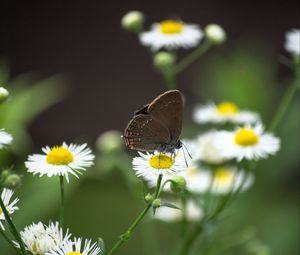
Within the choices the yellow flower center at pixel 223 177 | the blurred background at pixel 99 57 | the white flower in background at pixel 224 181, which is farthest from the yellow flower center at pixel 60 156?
the blurred background at pixel 99 57

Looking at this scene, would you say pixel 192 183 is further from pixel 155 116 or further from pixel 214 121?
pixel 155 116

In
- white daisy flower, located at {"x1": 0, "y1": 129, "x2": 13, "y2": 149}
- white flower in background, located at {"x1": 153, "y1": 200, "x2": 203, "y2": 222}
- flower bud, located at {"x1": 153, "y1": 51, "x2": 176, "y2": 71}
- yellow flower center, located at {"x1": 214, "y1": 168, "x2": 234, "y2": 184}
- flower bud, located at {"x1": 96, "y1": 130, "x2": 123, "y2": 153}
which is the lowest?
white daisy flower, located at {"x1": 0, "y1": 129, "x2": 13, "y2": 149}

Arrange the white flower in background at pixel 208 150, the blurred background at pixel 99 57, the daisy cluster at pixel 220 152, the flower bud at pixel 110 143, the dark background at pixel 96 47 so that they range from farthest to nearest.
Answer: the dark background at pixel 96 47
the blurred background at pixel 99 57
the flower bud at pixel 110 143
the white flower in background at pixel 208 150
the daisy cluster at pixel 220 152

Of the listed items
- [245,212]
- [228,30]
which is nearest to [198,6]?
[228,30]

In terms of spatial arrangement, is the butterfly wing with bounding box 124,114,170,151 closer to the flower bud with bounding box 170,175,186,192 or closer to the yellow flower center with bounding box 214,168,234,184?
the flower bud with bounding box 170,175,186,192

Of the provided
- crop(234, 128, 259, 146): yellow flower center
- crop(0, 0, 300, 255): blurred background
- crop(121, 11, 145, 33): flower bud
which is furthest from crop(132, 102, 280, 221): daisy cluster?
crop(0, 0, 300, 255): blurred background

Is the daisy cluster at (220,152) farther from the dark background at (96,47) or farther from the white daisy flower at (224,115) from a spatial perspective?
the dark background at (96,47)
